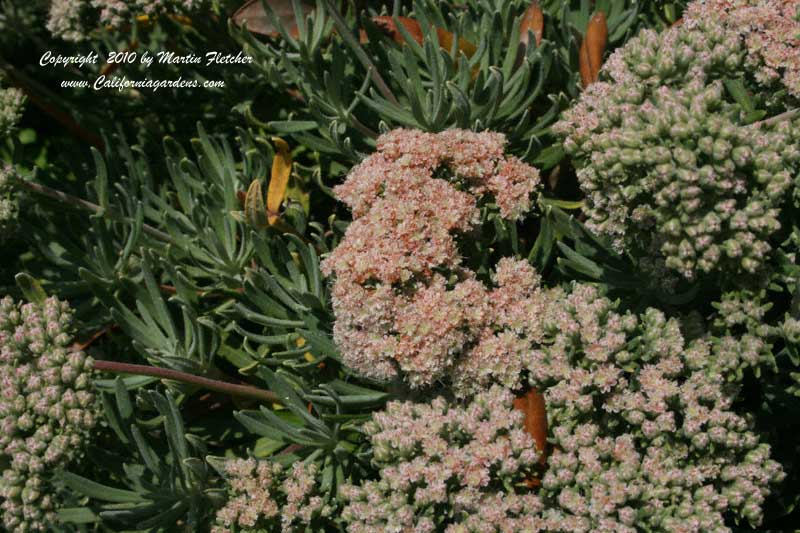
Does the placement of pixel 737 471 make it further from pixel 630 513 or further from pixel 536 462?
pixel 536 462

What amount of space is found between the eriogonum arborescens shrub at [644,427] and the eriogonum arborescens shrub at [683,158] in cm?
23

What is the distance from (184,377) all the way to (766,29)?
1988mm

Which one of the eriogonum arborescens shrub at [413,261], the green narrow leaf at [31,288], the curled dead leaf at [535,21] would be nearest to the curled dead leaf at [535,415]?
the eriogonum arborescens shrub at [413,261]

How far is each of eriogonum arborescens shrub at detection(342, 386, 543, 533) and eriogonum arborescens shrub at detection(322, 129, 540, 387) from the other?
14 centimetres

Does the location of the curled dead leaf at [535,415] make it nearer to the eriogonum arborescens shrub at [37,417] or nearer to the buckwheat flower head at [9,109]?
the eriogonum arborescens shrub at [37,417]

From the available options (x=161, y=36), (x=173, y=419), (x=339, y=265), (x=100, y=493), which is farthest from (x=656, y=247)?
(x=161, y=36)

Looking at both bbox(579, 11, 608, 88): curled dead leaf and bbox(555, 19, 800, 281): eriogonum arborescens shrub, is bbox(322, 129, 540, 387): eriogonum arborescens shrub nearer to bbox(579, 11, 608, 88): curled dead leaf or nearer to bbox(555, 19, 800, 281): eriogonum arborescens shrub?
bbox(555, 19, 800, 281): eriogonum arborescens shrub

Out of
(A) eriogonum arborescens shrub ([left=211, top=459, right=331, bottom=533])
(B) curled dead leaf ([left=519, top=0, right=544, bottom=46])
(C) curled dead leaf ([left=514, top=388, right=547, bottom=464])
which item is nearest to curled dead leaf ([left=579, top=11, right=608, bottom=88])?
(B) curled dead leaf ([left=519, top=0, right=544, bottom=46])

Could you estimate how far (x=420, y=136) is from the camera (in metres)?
2.60

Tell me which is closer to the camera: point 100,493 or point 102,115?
point 100,493

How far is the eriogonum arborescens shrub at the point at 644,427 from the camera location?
2234mm

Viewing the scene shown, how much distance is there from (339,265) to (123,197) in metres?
1.31

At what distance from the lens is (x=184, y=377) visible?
271cm

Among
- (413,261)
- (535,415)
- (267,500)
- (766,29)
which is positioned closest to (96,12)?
(413,261)
